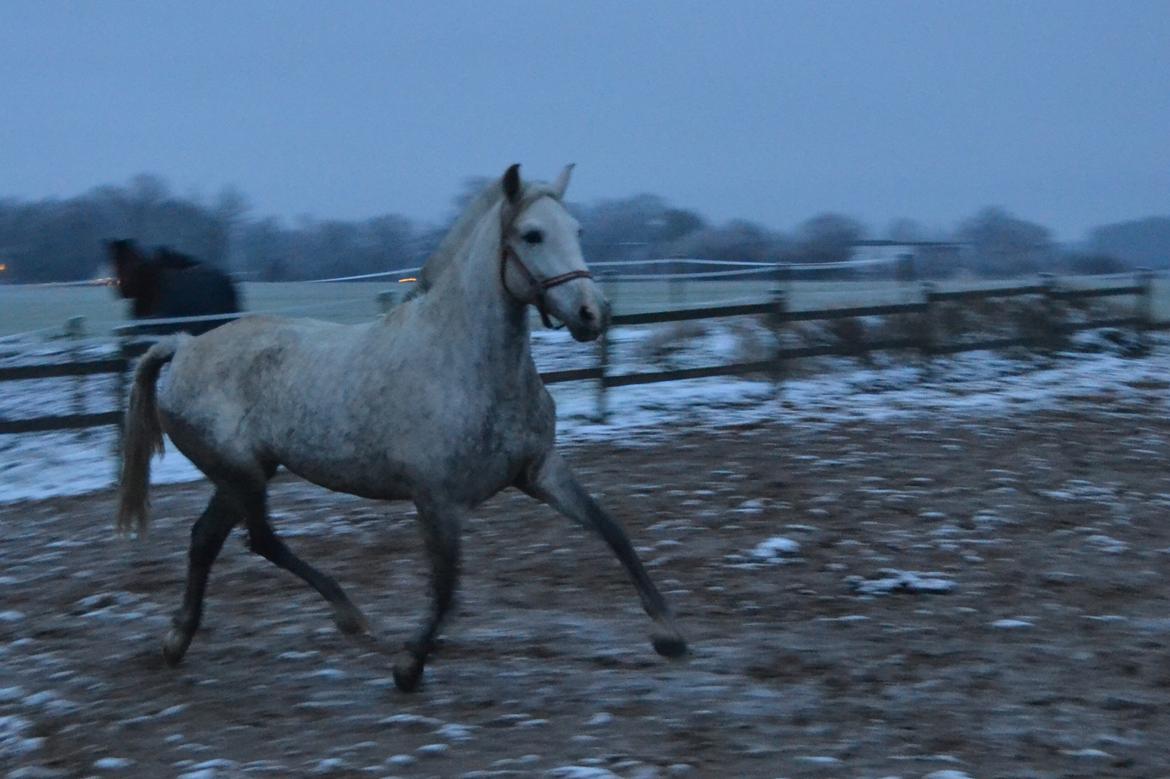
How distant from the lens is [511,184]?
4.42 metres

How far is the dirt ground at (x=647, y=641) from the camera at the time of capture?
156 inches

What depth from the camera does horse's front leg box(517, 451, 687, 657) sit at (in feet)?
14.9

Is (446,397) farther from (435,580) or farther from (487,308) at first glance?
(435,580)

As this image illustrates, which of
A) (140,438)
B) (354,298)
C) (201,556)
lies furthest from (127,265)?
(201,556)

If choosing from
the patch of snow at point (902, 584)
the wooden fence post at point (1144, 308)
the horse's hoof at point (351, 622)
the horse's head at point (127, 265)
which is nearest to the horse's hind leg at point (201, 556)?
the horse's hoof at point (351, 622)

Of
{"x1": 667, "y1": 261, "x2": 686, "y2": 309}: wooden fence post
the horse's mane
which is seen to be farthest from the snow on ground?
the horse's mane

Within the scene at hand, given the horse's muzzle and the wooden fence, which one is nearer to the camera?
the horse's muzzle

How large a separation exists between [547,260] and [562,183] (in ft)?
1.39

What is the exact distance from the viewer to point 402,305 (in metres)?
4.86

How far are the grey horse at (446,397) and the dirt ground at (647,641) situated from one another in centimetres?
43

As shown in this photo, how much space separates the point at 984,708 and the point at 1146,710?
20.4 inches

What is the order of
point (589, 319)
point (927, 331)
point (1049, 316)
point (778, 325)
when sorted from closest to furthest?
point (589, 319), point (778, 325), point (927, 331), point (1049, 316)

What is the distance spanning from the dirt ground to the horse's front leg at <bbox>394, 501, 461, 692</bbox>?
111 millimetres

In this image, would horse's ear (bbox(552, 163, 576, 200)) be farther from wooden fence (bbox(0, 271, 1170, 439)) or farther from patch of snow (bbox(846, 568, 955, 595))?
wooden fence (bbox(0, 271, 1170, 439))
